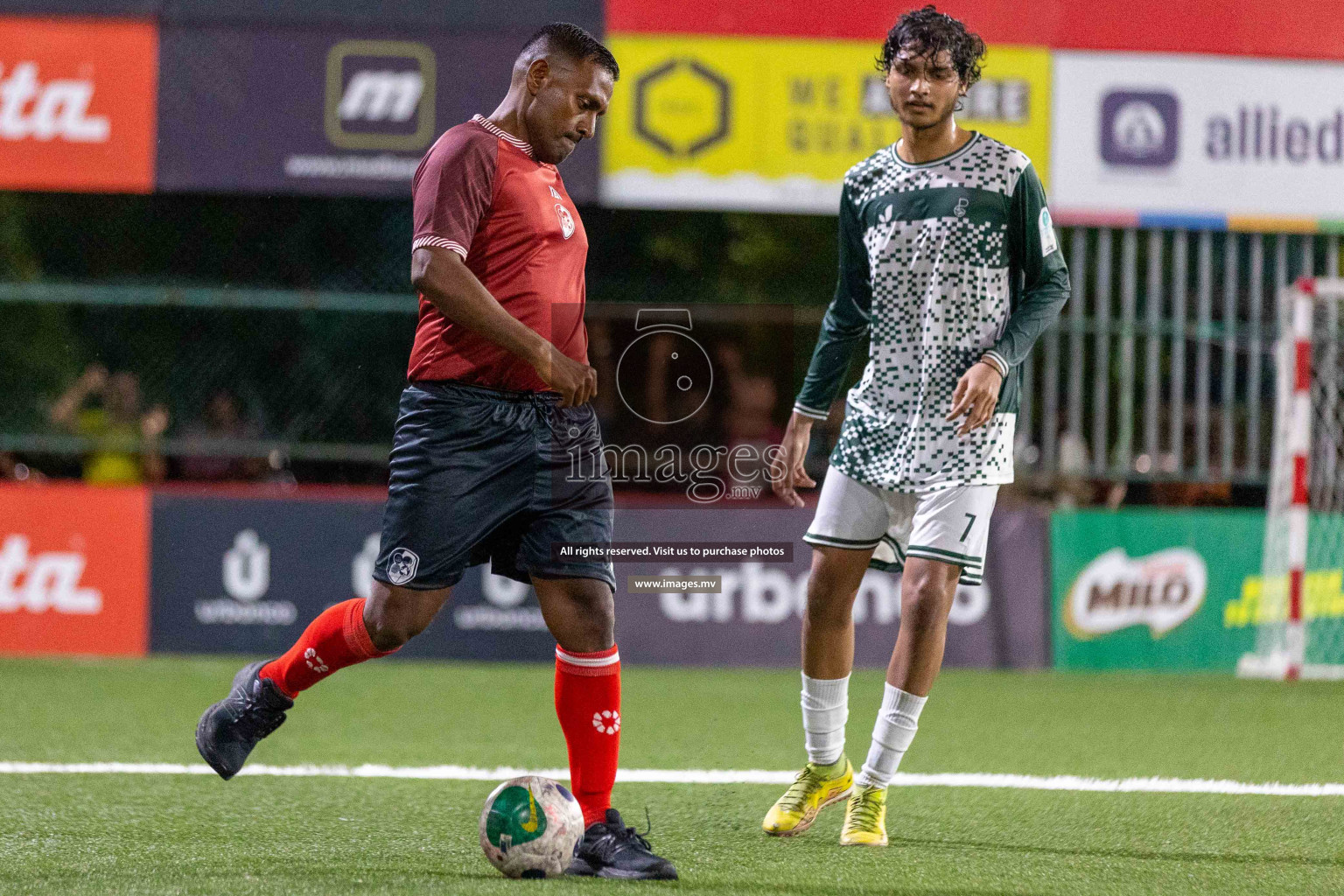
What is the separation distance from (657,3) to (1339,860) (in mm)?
6777

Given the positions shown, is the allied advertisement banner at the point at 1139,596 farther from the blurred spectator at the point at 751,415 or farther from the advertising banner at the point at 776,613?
the blurred spectator at the point at 751,415

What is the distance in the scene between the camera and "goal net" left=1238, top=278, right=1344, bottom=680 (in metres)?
9.34

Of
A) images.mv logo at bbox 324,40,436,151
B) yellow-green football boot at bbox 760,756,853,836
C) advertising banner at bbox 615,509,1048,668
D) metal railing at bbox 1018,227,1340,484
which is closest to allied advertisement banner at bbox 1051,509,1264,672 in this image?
advertising banner at bbox 615,509,1048,668

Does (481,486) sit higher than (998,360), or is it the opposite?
(998,360)

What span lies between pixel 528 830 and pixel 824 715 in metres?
1.18

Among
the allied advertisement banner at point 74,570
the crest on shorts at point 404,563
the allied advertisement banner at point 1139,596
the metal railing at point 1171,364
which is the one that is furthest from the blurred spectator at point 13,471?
the crest on shorts at point 404,563

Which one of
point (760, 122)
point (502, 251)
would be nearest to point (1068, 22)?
point (760, 122)

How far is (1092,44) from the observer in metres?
9.90

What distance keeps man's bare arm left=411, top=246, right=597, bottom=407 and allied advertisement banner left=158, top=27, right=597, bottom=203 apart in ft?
19.5

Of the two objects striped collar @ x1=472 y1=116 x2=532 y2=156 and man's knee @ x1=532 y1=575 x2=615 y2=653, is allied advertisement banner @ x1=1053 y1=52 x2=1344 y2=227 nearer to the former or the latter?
striped collar @ x1=472 y1=116 x2=532 y2=156

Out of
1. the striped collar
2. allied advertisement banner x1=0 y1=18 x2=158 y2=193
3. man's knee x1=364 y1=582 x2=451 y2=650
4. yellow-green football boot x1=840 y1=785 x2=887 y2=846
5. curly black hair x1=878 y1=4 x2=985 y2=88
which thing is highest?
allied advertisement banner x1=0 y1=18 x2=158 y2=193

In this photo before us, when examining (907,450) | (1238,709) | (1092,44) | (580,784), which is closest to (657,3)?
(1092,44)

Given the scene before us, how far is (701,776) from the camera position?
18.9ft

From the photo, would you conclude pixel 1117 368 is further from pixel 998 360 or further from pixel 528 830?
pixel 528 830
